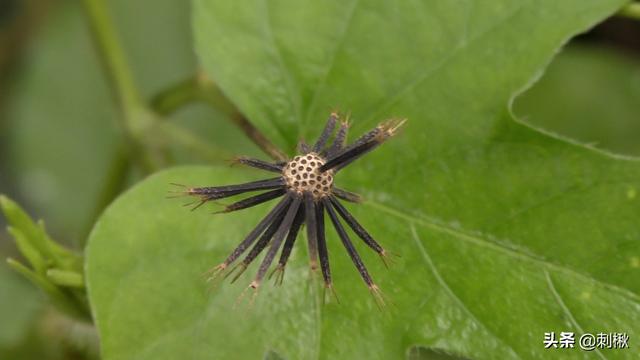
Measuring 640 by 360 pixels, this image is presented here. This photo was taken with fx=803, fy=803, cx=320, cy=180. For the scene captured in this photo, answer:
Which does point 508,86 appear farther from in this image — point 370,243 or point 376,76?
point 370,243

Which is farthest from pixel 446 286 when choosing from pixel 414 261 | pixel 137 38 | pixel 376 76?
pixel 137 38

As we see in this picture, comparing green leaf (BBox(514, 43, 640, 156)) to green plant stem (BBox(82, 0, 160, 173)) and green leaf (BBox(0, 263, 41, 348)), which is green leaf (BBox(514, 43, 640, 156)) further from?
green leaf (BBox(0, 263, 41, 348))

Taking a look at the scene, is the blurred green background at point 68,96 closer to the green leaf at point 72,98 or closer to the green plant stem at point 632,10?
the green leaf at point 72,98

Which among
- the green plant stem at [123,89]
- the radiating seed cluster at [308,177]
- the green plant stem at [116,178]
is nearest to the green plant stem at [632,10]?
the radiating seed cluster at [308,177]

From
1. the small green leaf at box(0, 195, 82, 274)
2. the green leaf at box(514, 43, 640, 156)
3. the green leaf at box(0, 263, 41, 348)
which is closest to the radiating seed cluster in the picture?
the small green leaf at box(0, 195, 82, 274)

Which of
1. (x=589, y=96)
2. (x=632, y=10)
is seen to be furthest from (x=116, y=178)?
(x=589, y=96)

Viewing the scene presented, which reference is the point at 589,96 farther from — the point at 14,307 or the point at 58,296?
the point at 14,307
